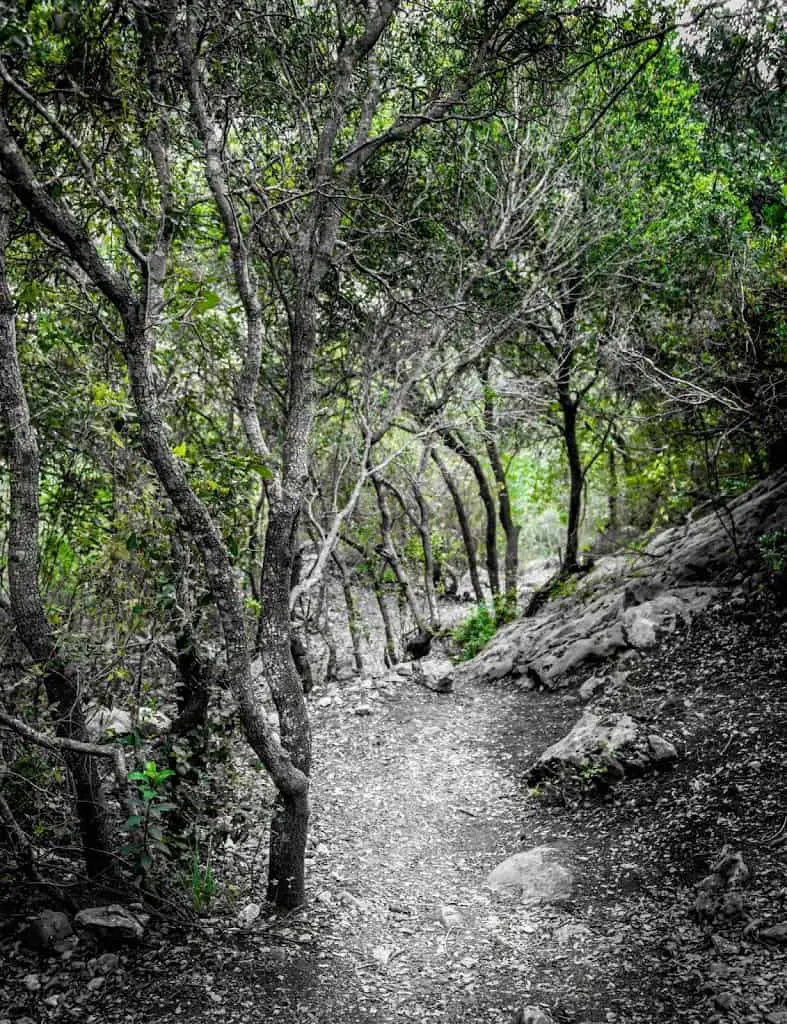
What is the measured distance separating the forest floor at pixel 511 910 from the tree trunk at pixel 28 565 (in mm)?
1027

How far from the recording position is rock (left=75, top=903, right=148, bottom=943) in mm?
4348

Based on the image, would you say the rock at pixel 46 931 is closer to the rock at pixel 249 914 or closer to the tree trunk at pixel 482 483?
the rock at pixel 249 914

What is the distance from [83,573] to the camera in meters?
4.91

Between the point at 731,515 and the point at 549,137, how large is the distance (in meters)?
5.42

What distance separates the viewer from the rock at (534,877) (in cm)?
539

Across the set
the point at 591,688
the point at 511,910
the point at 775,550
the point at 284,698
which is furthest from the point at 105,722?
the point at 775,550

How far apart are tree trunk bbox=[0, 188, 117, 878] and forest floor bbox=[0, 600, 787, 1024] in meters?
1.03

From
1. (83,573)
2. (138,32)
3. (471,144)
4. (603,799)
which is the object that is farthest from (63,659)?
(471,144)

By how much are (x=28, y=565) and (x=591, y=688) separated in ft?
23.3

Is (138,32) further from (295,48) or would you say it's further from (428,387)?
(428,387)

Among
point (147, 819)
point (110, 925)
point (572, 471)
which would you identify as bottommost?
point (110, 925)

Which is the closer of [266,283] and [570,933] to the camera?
[570,933]

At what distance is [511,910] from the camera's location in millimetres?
5270

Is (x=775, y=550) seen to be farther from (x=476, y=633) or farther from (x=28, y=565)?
(x=476, y=633)
